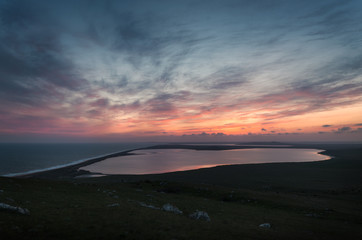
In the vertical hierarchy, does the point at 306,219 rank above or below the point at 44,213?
below

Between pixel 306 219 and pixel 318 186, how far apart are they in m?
40.0

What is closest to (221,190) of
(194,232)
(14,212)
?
(194,232)

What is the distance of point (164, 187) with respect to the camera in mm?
49000

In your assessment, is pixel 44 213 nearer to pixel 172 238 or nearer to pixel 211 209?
pixel 172 238

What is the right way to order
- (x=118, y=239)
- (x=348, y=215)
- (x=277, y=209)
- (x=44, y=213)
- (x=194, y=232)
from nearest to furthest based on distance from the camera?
1. (x=118, y=239)
2. (x=194, y=232)
3. (x=44, y=213)
4. (x=348, y=215)
5. (x=277, y=209)

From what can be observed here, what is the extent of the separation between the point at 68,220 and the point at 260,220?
2312 centimetres

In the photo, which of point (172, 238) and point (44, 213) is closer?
point (172, 238)

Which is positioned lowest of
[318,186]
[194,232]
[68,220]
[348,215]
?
[318,186]

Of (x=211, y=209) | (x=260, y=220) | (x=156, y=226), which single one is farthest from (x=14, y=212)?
(x=260, y=220)

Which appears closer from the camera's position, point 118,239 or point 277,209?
point 118,239

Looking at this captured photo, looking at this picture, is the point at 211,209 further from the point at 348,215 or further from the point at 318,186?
the point at 318,186

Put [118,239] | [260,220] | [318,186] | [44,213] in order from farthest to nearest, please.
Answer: [318,186]
[260,220]
[44,213]
[118,239]

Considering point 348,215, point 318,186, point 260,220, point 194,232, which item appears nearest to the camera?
point 194,232

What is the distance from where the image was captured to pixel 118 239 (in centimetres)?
1352
